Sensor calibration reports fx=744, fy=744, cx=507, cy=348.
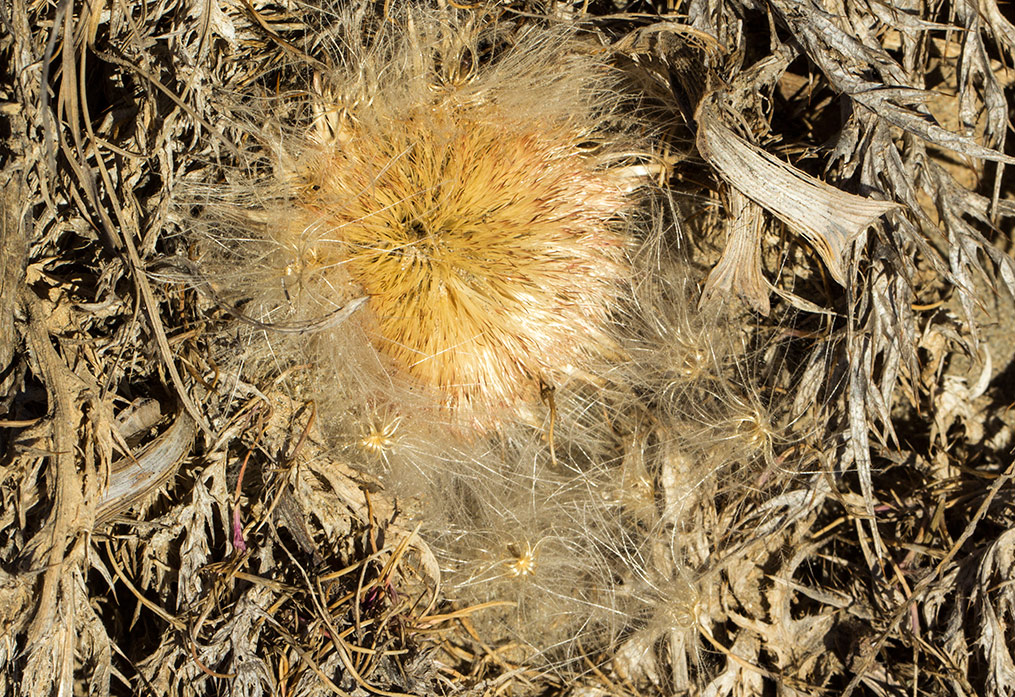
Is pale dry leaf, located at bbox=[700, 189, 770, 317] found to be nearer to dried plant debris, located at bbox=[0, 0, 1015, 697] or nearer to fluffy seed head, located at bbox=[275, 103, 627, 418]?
dried plant debris, located at bbox=[0, 0, 1015, 697]

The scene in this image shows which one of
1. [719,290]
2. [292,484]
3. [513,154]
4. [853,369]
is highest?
[513,154]

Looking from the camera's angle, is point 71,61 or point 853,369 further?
point 853,369

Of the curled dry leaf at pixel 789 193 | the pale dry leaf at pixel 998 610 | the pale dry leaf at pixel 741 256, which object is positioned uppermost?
the curled dry leaf at pixel 789 193

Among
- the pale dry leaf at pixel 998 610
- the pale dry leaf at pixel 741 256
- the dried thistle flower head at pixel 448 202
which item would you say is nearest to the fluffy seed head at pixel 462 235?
the dried thistle flower head at pixel 448 202

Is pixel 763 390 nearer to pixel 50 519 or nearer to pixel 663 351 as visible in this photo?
pixel 663 351

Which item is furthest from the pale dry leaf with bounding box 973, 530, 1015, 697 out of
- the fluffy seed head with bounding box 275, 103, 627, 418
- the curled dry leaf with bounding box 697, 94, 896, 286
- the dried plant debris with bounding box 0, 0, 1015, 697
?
the fluffy seed head with bounding box 275, 103, 627, 418

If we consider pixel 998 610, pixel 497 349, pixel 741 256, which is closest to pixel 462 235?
pixel 497 349

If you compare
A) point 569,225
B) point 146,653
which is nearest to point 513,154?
point 569,225

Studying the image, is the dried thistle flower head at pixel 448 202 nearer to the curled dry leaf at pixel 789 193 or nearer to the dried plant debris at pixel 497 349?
the dried plant debris at pixel 497 349
